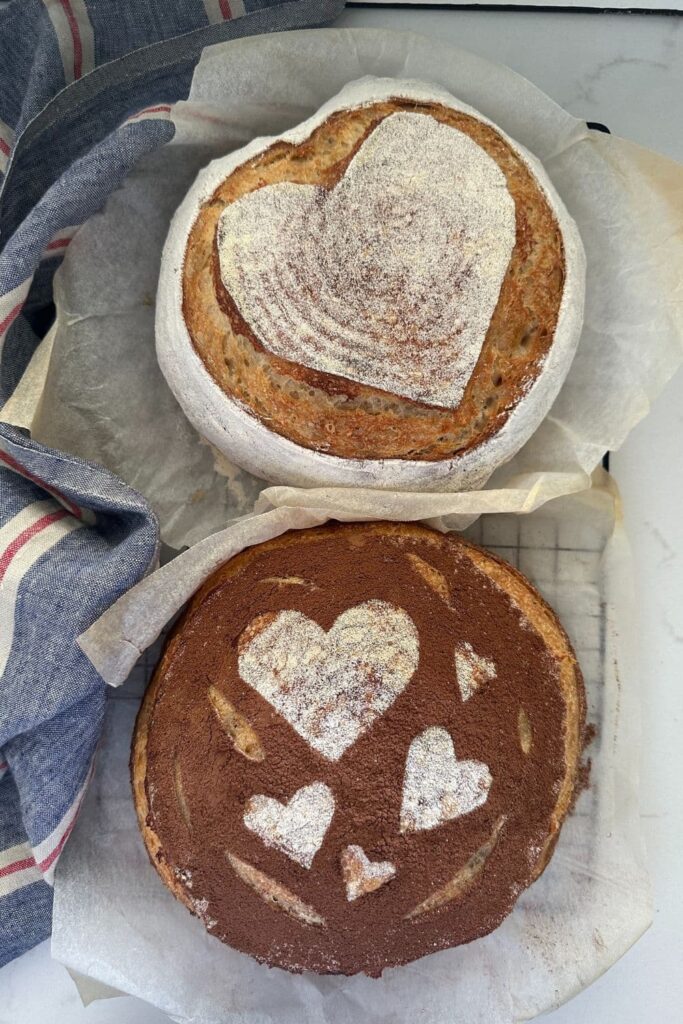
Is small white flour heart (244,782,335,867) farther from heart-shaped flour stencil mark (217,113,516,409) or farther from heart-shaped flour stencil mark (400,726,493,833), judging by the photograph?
heart-shaped flour stencil mark (217,113,516,409)

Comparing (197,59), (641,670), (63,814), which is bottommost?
(63,814)

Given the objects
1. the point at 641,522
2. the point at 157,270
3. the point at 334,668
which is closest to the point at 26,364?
the point at 157,270

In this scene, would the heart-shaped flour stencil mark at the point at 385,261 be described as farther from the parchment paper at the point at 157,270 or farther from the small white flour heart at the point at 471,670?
the small white flour heart at the point at 471,670

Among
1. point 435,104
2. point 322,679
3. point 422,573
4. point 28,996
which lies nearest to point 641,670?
point 422,573

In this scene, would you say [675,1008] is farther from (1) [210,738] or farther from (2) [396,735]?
(1) [210,738]

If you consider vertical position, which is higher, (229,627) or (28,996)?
(229,627)

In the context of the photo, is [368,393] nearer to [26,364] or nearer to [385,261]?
[385,261]

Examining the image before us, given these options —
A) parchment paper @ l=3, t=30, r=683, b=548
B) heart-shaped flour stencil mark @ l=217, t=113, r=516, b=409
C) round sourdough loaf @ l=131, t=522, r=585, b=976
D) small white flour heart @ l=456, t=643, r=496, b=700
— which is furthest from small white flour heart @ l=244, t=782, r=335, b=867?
heart-shaped flour stencil mark @ l=217, t=113, r=516, b=409
